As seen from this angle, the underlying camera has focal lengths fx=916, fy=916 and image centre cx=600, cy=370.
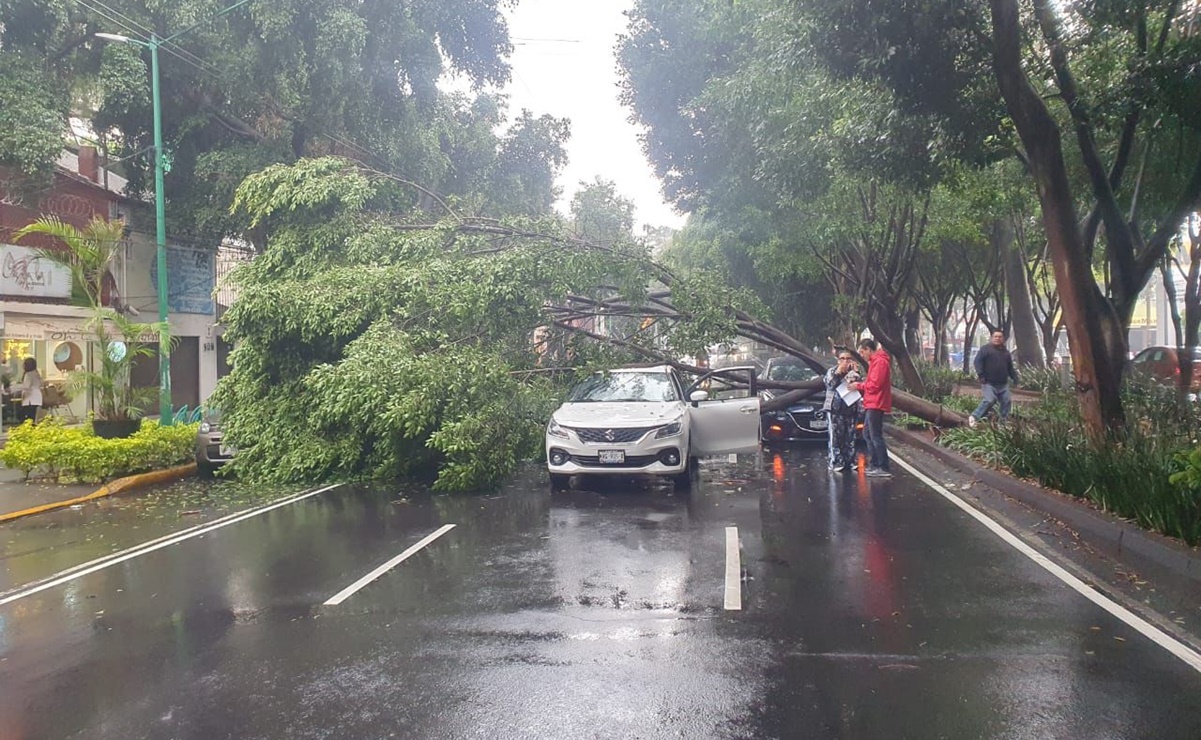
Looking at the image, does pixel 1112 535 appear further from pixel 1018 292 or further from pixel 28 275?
pixel 28 275

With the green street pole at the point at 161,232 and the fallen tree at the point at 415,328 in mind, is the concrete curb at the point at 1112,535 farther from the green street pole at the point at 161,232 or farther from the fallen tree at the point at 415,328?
the green street pole at the point at 161,232

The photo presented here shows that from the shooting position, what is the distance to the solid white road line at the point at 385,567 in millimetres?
6883

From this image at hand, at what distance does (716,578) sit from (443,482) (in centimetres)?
559

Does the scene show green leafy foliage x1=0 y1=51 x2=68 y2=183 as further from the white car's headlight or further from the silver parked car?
the white car's headlight

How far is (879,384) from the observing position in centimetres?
1202

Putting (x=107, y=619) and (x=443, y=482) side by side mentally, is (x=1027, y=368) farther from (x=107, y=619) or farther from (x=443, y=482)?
(x=107, y=619)

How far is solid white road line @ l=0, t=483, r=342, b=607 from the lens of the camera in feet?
25.1

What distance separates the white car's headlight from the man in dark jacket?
5.78 metres

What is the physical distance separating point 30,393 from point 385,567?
1719cm

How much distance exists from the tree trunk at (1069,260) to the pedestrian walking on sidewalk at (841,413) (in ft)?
9.56

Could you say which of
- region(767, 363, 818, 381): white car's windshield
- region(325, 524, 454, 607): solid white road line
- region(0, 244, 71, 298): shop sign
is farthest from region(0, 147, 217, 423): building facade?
region(767, 363, 818, 381): white car's windshield

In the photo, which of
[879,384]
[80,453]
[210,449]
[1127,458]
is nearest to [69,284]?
[210,449]

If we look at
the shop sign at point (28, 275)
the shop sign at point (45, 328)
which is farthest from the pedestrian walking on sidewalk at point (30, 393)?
the shop sign at point (28, 275)

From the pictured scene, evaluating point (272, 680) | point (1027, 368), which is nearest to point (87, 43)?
point (272, 680)
